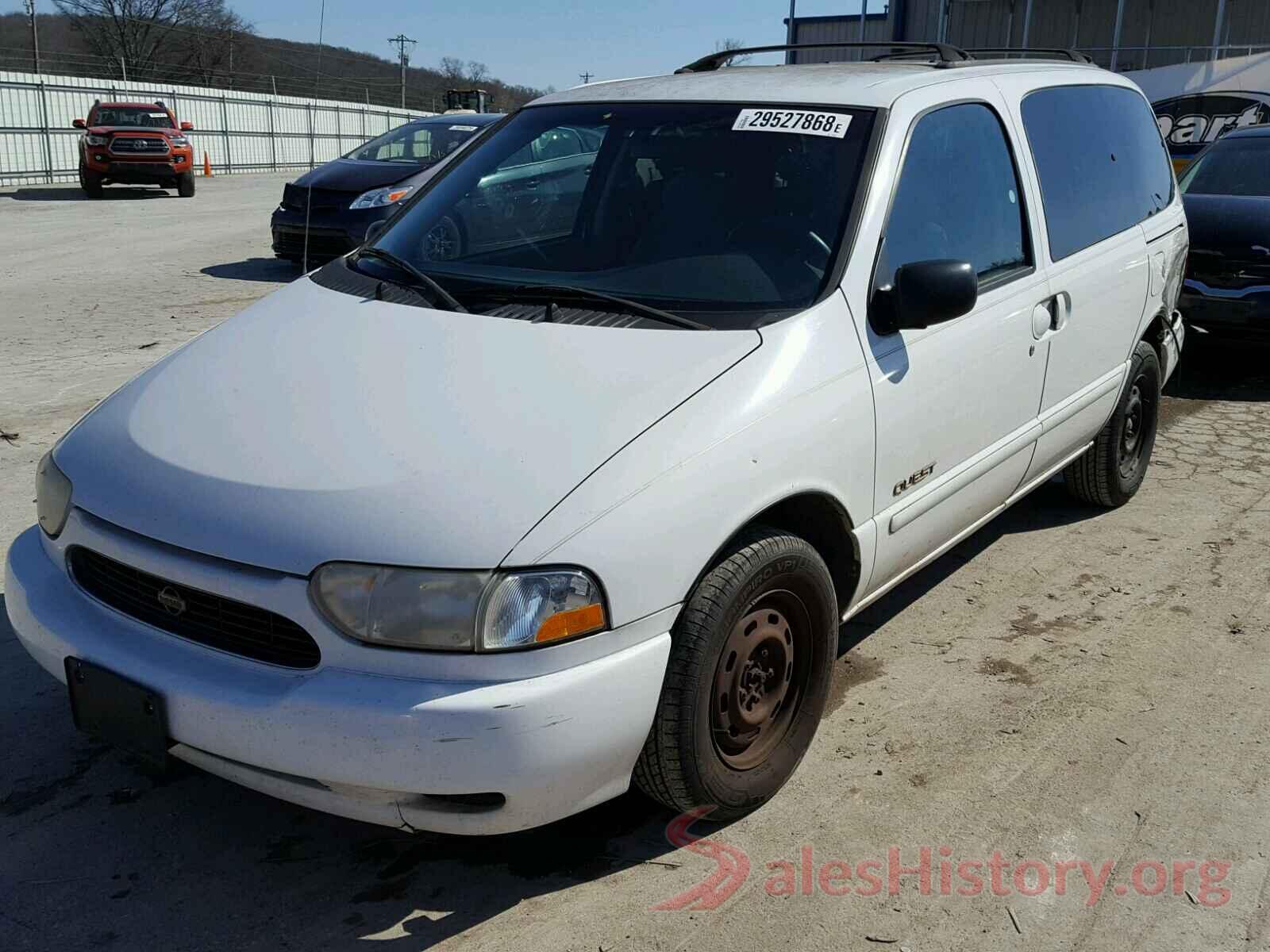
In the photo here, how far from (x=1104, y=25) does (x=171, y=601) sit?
3243 centimetres

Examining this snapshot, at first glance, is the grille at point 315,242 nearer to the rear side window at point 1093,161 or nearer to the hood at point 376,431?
the rear side window at point 1093,161

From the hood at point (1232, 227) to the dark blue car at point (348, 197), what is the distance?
6472 mm

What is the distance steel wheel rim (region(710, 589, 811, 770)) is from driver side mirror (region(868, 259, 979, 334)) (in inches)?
32.4

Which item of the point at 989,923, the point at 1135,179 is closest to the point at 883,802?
the point at 989,923

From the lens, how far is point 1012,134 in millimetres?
4023

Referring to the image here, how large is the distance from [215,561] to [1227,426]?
6.09 meters

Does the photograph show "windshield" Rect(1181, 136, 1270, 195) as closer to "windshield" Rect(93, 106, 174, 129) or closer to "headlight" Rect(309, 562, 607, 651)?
"headlight" Rect(309, 562, 607, 651)

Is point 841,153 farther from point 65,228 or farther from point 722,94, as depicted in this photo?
point 65,228

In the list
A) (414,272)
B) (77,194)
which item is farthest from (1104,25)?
(414,272)

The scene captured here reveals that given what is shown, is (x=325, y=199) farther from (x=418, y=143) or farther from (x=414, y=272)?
(x=414, y=272)

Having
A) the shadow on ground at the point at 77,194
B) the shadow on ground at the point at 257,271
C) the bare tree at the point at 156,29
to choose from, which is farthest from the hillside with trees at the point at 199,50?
the shadow on ground at the point at 257,271

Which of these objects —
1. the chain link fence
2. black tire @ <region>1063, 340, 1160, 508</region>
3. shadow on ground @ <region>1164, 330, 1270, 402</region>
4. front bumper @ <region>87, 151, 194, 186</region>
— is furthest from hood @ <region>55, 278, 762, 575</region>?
the chain link fence

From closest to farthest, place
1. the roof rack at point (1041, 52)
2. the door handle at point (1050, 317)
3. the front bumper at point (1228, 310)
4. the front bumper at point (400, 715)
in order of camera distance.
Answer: the front bumper at point (400, 715) → the door handle at point (1050, 317) → the roof rack at point (1041, 52) → the front bumper at point (1228, 310)

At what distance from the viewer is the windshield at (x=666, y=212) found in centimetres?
323
